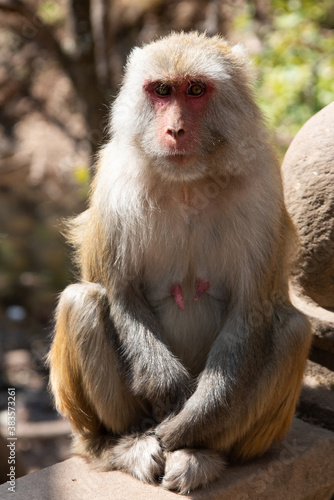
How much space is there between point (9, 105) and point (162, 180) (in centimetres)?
988

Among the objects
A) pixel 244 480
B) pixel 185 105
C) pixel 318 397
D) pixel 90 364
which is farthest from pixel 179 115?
pixel 318 397

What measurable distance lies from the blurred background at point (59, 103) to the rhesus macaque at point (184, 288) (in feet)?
11.3

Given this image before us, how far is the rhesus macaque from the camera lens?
2.92m

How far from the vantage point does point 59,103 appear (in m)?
11.8

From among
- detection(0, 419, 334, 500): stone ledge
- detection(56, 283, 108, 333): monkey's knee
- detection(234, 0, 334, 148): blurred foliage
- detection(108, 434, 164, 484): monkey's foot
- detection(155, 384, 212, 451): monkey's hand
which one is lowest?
detection(0, 419, 334, 500): stone ledge

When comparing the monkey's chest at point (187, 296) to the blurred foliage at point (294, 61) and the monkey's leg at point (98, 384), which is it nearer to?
the monkey's leg at point (98, 384)

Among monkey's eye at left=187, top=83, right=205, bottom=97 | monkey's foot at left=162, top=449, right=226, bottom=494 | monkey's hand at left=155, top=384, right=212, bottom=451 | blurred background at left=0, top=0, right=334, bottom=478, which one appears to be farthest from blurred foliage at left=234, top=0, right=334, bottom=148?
monkey's foot at left=162, top=449, right=226, bottom=494

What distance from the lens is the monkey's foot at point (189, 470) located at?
287 centimetres

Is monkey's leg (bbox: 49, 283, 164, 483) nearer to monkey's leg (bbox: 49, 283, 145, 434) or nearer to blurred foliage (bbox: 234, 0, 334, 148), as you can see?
monkey's leg (bbox: 49, 283, 145, 434)

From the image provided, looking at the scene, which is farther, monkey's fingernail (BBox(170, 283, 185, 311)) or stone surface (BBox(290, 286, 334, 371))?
stone surface (BBox(290, 286, 334, 371))

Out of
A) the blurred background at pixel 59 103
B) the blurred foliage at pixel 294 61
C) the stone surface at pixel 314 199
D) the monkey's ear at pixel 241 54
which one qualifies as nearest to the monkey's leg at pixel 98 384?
the stone surface at pixel 314 199

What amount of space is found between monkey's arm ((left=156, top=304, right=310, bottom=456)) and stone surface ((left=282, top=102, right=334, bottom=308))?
635 millimetres

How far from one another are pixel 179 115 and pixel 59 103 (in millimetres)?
9433

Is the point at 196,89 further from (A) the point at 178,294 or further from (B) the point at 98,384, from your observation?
(B) the point at 98,384
